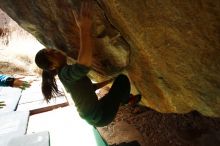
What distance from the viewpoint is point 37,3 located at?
3395 mm

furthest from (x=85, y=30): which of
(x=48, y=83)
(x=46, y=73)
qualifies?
(x=48, y=83)

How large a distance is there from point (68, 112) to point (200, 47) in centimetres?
406

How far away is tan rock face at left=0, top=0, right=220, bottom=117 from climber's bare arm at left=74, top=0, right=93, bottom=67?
0.17 m

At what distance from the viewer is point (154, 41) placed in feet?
8.25

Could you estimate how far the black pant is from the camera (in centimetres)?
338

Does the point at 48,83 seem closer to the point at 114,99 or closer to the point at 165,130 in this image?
the point at 114,99

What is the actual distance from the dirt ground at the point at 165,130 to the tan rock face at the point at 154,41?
126 centimetres

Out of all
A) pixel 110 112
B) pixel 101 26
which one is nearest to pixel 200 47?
pixel 101 26

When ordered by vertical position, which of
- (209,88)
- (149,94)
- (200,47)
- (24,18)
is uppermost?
(24,18)

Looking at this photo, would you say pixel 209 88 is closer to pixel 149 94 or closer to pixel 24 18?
pixel 149 94

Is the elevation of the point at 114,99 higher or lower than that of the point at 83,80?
lower

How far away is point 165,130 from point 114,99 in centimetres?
237

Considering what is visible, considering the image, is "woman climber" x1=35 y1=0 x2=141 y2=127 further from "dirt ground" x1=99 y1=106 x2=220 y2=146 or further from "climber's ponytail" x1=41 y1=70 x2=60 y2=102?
"dirt ground" x1=99 y1=106 x2=220 y2=146

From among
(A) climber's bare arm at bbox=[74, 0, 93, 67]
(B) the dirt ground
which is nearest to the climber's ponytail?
(A) climber's bare arm at bbox=[74, 0, 93, 67]
